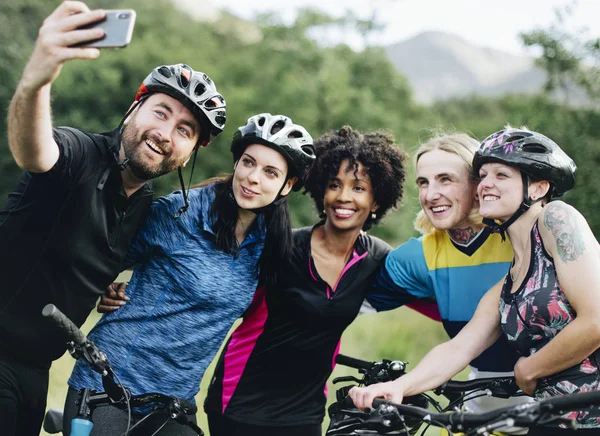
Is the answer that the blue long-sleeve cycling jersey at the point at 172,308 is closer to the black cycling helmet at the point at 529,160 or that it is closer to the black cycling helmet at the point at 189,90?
the black cycling helmet at the point at 189,90

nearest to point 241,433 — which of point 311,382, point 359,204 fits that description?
point 311,382

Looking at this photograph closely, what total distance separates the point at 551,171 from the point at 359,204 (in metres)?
1.64

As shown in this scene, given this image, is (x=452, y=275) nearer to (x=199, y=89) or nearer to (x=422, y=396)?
(x=422, y=396)

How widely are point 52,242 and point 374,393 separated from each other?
197 centimetres

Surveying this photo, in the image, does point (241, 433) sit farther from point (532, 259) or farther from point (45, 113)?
point (45, 113)

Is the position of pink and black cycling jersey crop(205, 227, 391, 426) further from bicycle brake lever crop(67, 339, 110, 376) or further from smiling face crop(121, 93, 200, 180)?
bicycle brake lever crop(67, 339, 110, 376)

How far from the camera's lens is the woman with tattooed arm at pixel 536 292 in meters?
3.60

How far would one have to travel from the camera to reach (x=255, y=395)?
5.10 metres

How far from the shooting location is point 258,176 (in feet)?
15.9

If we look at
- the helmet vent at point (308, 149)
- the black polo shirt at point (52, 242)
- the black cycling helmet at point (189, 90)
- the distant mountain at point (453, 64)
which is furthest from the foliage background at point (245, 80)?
the distant mountain at point (453, 64)

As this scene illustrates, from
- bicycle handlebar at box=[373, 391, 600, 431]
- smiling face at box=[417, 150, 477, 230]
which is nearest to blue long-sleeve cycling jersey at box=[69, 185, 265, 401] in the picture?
smiling face at box=[417, 150, 477, 230]

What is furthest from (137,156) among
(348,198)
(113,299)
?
(348,198)

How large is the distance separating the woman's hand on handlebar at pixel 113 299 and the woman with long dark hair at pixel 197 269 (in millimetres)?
46

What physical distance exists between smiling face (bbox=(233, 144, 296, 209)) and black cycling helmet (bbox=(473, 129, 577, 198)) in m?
1.45
